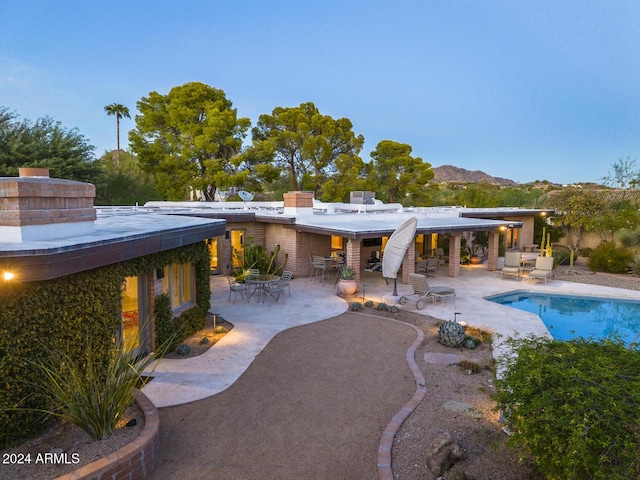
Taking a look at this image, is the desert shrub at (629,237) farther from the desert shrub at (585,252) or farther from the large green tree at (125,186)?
the large green tree at (125,186)

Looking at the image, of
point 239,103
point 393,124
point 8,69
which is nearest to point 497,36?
point 393,124

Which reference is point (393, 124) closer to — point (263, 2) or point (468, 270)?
point (263, 2)

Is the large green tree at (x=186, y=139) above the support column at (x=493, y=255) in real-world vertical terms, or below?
above

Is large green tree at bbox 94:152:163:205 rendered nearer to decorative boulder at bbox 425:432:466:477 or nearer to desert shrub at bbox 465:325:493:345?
desert shrub at bbox 465:325:493:345

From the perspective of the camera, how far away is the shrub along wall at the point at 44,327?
16.4ft

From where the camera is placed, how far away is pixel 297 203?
1820cm

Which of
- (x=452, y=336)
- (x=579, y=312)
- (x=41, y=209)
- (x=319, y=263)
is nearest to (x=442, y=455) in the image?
(x=452, y=336)

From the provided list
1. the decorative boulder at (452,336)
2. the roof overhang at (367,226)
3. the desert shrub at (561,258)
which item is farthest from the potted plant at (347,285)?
the desert shrub at (561,258)

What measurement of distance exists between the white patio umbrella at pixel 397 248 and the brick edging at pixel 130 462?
30.5 feet

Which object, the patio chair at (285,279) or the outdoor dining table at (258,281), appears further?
the patio chair at (285,279)

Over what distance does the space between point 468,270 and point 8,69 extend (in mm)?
34211

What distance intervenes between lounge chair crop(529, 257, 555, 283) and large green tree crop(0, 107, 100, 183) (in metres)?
25.3

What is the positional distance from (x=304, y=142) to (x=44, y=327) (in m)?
36.0

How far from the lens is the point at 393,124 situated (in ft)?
217
